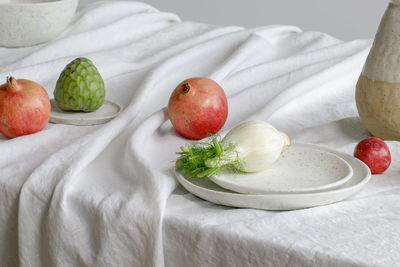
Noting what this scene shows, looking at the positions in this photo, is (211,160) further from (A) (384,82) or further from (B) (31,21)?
(B) (31,21)

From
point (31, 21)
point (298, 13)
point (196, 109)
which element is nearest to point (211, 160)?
point (196, 109)

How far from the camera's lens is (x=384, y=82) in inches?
38.3

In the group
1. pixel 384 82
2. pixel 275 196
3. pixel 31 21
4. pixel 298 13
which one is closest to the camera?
pixel 275 196

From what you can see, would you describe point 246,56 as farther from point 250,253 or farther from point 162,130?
point 250,253

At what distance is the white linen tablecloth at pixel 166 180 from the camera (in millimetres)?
734

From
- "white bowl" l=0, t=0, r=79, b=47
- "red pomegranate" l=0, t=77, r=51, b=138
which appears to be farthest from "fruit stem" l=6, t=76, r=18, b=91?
"white bowl" l=0, t=0, r=79, b=47

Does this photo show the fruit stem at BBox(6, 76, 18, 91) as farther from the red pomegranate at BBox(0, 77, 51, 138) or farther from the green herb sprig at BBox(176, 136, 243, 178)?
the green herb sprig at BBox(176, 136, 243, 178)

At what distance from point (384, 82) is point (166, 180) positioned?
1.26 ft

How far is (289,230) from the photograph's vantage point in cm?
73

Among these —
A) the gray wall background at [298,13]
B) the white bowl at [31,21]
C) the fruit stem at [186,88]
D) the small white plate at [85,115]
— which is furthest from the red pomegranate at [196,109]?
the gray wall background at [298,13]

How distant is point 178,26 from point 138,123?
72 cm

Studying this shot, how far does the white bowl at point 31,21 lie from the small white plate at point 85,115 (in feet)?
1.35

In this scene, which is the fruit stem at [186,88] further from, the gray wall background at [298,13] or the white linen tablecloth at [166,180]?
the gray wall background at [298,13]

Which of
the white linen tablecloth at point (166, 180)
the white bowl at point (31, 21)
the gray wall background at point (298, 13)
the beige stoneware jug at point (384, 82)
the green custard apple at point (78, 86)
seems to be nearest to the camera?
the white linen tablecloth at point (166, 180)
